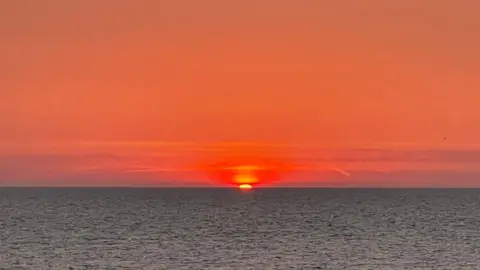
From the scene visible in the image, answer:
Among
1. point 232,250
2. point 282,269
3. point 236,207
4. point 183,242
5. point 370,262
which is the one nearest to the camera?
point 282,269

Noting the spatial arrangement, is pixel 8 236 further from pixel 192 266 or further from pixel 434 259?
pixel 434 259

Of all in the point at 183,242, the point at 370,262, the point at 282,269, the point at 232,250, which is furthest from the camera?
the point at 183,242

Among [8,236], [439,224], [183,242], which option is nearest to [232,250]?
[183,242]

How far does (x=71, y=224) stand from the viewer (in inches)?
2051

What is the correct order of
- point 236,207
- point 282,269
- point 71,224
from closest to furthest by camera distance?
point 282,269, point 71,224, point 236,207

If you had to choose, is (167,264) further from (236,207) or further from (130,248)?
(236,207)

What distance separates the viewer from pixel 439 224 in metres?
54.3

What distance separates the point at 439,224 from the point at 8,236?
88.6ft

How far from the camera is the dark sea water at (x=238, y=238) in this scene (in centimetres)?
3256

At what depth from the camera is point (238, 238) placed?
4231 centimetres

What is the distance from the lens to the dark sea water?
32.6 metres

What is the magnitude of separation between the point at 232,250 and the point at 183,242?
4.51 metres

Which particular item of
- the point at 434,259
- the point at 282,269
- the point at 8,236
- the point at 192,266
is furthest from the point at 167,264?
the point at 8,236

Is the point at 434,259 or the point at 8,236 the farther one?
the point at 8,236
